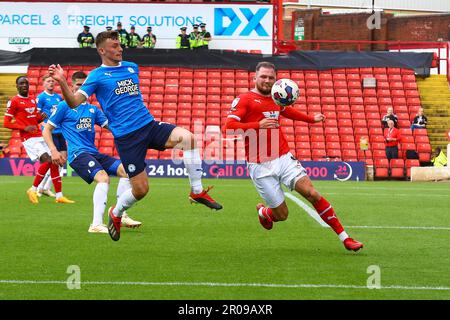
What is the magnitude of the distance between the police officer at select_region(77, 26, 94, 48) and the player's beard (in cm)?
2600

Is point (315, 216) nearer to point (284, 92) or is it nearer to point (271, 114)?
point (271, 114)

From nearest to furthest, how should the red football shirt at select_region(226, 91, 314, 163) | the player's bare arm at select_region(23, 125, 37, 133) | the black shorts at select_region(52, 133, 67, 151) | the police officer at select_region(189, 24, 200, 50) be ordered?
the red football shirt at select_region(226, 91, 314, 163)
the black shorts at select_region(52, 133, 67, 151)
the player's bare arm at select_region(23, 125, 37, 133)
the police officer at select_region(189, 24, 200, 50)

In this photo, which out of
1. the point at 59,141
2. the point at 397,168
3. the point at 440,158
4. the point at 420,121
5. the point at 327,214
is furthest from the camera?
the point at 420,121

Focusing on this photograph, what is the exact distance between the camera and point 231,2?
36.2 m

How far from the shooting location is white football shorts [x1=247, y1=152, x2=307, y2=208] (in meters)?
9.83

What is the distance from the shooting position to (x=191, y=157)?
10.8 m

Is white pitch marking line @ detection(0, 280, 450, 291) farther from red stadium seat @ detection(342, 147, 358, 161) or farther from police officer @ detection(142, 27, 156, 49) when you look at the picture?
police officer @ detection(142, 27, 156, 49)

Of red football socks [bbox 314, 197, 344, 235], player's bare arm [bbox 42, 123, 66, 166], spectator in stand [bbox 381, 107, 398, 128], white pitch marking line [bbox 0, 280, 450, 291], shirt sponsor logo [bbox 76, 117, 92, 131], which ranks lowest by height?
white pitch marking line [bbox 0, 280, 450, 291]

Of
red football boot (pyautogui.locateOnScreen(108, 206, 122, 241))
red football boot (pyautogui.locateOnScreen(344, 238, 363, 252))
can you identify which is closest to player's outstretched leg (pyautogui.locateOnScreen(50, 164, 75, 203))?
red football boot (pyautogui.locateOnScreen(108, 206, 122, 241))

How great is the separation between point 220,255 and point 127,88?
224cm

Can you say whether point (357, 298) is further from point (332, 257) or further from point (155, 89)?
point (155, 89)

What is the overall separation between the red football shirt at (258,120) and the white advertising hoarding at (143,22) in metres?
26.4

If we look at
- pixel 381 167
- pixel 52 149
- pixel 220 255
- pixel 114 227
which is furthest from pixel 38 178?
pixel 381 167

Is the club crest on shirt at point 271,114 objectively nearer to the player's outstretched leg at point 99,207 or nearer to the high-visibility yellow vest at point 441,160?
the player's outstretched leg at point 99,207
